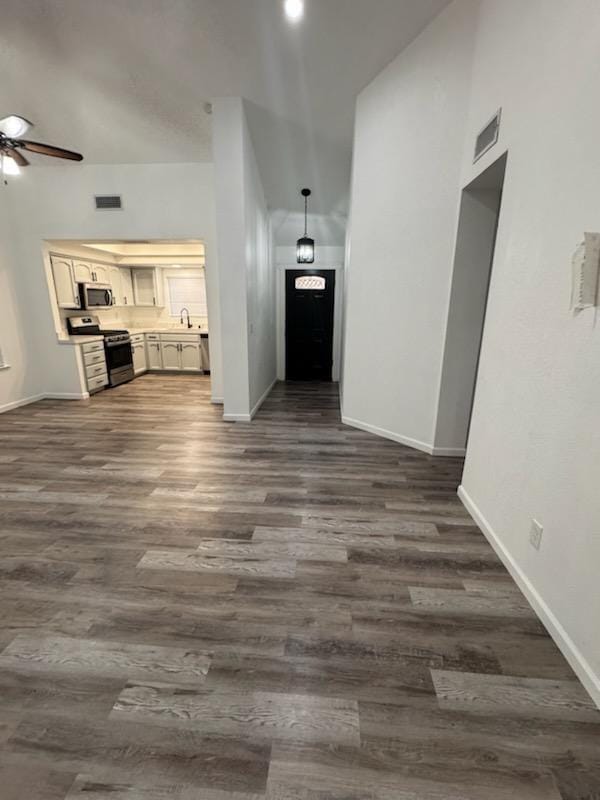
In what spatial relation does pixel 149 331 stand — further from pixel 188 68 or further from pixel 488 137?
pixel 488 137

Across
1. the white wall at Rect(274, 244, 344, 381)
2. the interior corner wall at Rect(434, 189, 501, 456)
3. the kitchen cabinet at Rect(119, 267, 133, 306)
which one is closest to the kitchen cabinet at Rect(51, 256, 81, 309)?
the kitchen cabinet at Rect(119, 267, 133, 306)

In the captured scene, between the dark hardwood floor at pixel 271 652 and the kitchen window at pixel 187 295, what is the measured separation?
5.41 meters

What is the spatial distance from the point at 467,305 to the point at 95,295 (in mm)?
5671

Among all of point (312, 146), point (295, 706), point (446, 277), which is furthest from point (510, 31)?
point (295, 706)

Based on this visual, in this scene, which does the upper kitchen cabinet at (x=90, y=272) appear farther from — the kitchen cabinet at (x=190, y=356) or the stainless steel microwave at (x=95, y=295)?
the kitchen cabinet at (x=190, y=356)

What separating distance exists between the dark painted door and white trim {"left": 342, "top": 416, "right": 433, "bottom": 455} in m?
2.73

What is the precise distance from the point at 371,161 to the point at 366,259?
943 millimetres

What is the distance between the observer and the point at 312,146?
14.4ft

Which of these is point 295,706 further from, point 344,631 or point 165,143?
point 165,143

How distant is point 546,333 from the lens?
5.67ft

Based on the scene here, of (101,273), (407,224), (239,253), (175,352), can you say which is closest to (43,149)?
(239,253)

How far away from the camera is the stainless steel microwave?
18.4ft

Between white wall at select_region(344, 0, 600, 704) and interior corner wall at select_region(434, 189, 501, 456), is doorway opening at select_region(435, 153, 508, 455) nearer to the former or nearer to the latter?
interior corner wall at select_region(434, 189, 501, 456)

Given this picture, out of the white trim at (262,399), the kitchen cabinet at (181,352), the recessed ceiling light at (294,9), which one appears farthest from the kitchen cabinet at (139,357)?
the recessed ceiling light at (294,9)
